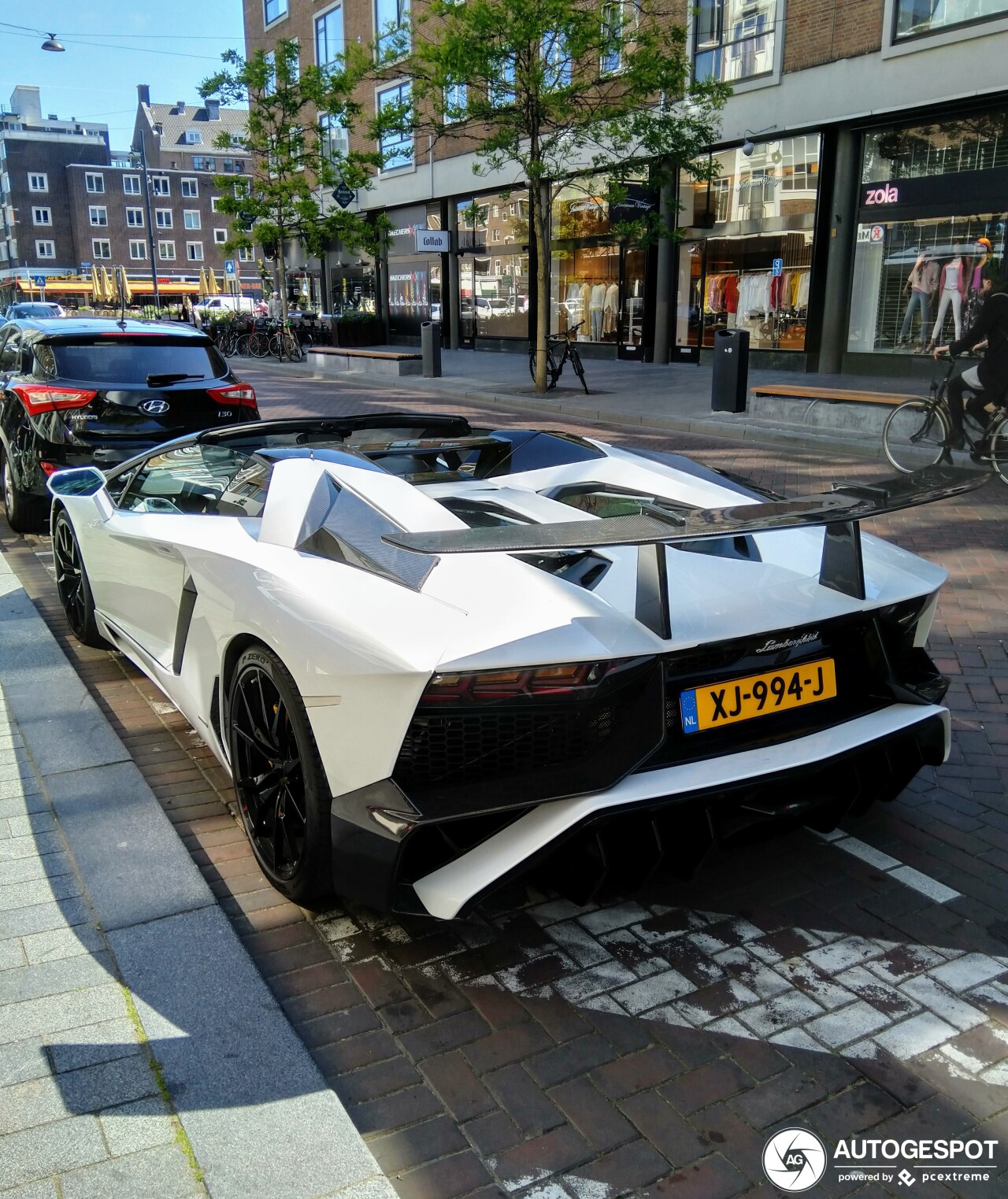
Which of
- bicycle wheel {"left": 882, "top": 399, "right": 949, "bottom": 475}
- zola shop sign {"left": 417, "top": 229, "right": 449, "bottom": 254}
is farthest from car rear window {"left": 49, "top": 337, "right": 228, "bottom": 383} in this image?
zola shop sign {"left": 417, "top": 229, "right": 449, "bottom": 254}

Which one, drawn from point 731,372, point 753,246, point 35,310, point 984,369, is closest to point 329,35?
point 35,310

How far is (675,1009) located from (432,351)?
20629 mm

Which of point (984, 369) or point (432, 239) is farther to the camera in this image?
point (432, 239)

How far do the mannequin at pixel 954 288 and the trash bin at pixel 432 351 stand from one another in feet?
32.0

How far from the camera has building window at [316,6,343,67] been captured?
36406 mm

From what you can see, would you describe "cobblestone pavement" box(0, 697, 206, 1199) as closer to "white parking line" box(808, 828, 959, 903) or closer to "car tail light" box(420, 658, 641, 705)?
"car tail light" box(420, 658, 641, 705)

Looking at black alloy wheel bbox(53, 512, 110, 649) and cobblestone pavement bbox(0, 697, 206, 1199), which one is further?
black alloy wheel bbox(53, 512, 110, 649)

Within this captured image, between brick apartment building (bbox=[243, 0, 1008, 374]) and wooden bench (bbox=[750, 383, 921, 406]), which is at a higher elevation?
brick apartment building (bbox=[243, 0, 1008, 374])

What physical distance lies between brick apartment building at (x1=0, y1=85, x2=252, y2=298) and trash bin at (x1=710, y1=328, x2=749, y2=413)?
276 ft

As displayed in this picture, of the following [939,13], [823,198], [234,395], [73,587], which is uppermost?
[939,13]

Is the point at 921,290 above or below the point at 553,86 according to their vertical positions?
below

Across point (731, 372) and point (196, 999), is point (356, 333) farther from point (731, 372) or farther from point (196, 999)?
point (196, 999)

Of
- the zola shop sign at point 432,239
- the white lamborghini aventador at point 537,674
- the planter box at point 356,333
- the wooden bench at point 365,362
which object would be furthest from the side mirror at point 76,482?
the planter box at point 356,333

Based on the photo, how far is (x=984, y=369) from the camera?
1071 cm
